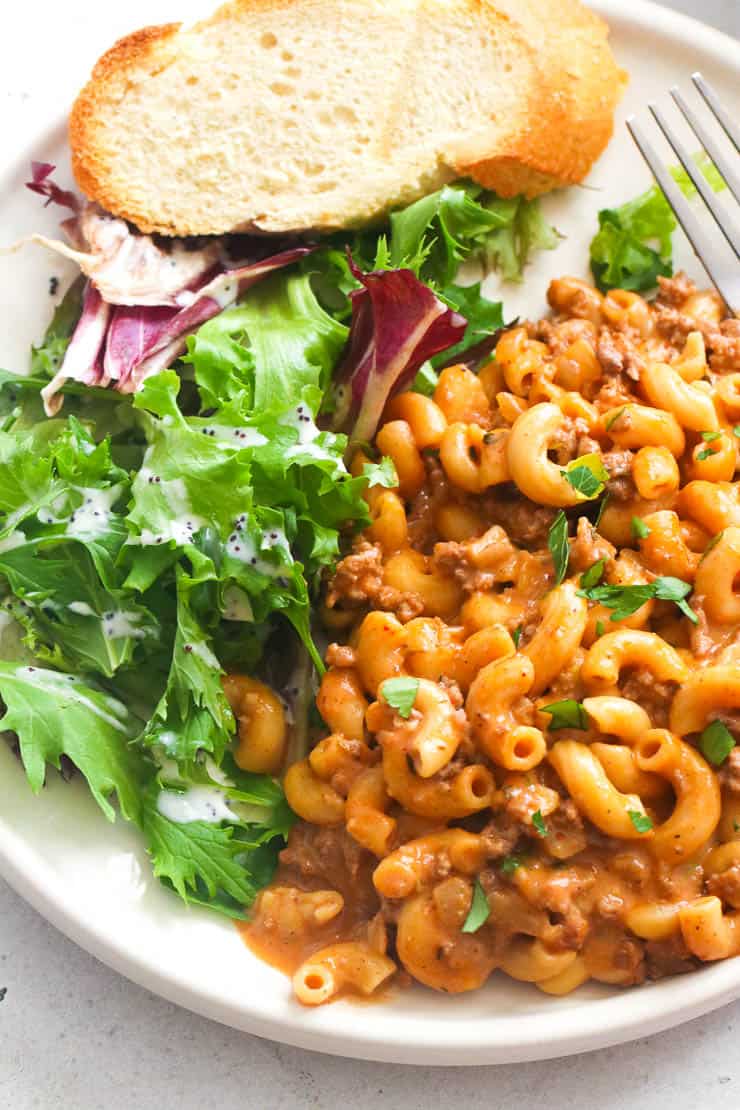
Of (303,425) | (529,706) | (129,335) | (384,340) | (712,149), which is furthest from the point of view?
(712,149)

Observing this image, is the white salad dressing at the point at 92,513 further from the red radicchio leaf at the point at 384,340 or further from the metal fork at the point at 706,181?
the metal fork at the point at 706,181

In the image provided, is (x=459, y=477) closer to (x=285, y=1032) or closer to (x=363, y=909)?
(x=363, y=909)

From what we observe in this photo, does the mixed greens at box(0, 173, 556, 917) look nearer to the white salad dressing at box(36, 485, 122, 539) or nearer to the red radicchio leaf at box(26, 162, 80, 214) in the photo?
the white salad dressing at box(36, 485, 122, 539)

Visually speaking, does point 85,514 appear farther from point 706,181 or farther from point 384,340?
point 706,181

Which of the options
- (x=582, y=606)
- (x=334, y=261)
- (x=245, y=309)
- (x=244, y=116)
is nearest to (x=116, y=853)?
(x=582, y=606)

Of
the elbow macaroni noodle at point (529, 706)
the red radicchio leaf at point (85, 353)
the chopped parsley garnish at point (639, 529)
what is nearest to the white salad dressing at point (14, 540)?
the red radicchio leaf at point (85, 353)

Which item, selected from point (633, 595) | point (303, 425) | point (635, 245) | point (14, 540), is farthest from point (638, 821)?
point (635, 245)
